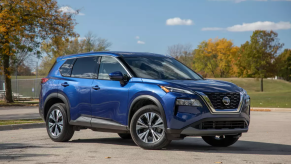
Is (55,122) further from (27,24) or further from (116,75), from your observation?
(27,24)

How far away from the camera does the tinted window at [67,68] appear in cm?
977

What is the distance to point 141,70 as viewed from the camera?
852 cm

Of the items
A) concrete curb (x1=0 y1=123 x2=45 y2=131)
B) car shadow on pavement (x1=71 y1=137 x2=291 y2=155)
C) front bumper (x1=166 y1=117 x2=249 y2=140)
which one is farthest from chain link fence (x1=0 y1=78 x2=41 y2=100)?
front bumper (x1=166 y1=117 x2=249 y2=140)

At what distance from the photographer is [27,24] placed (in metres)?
28.5

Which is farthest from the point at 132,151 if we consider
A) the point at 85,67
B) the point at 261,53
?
the point at 261,53

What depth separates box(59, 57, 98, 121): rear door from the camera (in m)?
8.96

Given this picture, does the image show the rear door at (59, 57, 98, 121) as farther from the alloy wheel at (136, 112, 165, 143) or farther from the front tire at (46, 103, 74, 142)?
the alloy wheel at (136, 112, 165, 143)

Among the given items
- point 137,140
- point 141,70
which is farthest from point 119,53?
point 137,140

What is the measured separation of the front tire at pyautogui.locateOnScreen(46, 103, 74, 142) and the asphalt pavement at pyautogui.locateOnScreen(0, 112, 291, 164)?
0.18 metres

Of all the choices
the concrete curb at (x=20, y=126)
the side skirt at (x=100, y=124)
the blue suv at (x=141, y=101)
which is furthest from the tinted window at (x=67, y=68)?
the concrete curb at (x=20, y=126)

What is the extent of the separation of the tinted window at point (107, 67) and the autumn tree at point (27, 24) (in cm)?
1822

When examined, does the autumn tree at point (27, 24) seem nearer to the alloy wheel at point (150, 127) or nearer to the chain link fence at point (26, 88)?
the chain link fence at point (26, 88)

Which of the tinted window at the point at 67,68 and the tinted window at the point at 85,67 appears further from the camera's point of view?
the tinted window at the point at 67,68

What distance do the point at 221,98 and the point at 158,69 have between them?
61.8 inches
